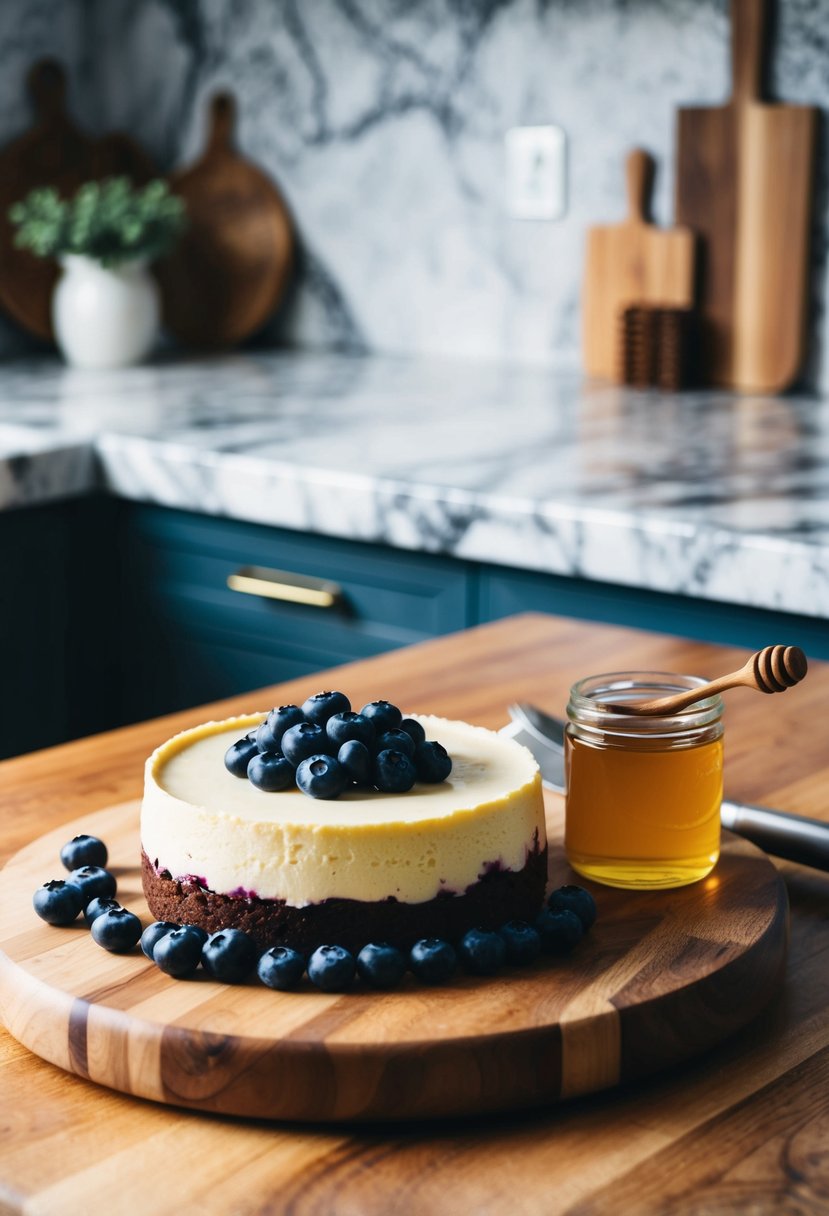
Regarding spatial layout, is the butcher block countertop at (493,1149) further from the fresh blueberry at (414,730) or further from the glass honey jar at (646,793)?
the fresh blueberry at (414,730)

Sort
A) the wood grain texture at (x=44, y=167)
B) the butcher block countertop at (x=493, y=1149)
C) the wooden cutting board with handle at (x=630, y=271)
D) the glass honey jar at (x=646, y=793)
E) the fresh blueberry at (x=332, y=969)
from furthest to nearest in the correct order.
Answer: the wood grain texture at (x=44, y=167)
the wooden cutting board with handle at (x=630, y=271)
the glass honey jar at (x=646, y=793)
the fresh blueberry at (x=332, y=969)
the butcher block countertop at (x=493, y=1149)

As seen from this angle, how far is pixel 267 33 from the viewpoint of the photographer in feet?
9.71

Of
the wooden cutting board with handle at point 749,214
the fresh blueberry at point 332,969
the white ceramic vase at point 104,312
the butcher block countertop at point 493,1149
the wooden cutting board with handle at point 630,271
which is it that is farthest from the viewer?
the white ceramic vase at point 104,312

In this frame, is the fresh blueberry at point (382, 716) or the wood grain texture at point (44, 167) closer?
the fresh blueberry at point (382, 716)

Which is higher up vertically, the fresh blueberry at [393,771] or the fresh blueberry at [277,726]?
the fresh blueberry at [277,726]

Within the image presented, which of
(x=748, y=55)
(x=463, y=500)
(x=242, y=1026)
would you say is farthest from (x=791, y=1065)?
(x=748, y=55)

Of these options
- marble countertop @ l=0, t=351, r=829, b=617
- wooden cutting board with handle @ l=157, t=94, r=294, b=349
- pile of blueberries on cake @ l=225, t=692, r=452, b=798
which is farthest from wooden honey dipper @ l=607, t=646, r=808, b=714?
wooden cutting board with handle @ l=157, t=94, r=294, b=349

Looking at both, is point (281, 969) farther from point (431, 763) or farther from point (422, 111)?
point (422, 111)

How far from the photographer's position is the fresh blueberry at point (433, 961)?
2.41 feet

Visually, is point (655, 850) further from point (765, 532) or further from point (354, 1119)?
point (765, 532)

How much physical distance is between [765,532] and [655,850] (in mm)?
773

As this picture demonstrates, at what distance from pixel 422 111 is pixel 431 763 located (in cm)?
219

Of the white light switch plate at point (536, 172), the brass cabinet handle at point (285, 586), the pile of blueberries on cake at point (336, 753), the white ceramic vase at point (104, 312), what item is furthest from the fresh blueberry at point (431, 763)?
the white ceramic vase at point (104, 312)

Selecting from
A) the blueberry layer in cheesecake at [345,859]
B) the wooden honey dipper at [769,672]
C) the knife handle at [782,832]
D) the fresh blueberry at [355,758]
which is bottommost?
the knife handle at [782,832]
